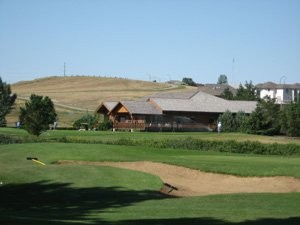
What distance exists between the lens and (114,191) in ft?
77.7

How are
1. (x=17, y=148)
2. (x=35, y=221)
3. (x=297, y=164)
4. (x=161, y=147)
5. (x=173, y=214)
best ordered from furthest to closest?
1. (x=161, y=147)
2. (x=17, y=148)
3. (x=297, y=164)
4. (x=173, y=214)
5. (x=35, y=221)

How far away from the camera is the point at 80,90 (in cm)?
15538

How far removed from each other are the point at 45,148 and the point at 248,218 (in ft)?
78.4

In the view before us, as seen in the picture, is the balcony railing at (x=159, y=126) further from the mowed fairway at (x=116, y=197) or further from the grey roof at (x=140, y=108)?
the mowed fairway at (x=116, y=197)

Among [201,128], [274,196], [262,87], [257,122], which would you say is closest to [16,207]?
[274,196]

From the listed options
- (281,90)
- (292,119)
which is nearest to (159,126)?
(292,119)

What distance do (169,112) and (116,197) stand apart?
62389 mm

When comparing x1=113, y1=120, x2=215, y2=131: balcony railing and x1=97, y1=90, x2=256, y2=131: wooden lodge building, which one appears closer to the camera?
x1=113, y1=120, x2=215, y2=131: balcony railing

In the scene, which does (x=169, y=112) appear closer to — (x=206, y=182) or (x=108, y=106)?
(x=108, y=106)

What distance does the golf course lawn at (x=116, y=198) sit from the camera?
15984mm

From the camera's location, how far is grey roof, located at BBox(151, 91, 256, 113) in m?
86.1

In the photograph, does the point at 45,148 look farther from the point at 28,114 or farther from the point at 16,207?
the point at 16,207

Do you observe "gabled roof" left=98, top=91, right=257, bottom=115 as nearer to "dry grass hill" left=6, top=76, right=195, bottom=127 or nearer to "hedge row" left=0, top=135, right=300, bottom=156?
"dry grass hill" left=6, top=76, right=195, bottom=127

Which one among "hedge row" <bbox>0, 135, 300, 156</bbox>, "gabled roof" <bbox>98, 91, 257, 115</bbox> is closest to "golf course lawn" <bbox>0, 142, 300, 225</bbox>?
"hedge row" <bbox>0, 135, 300, 156</bbox>
